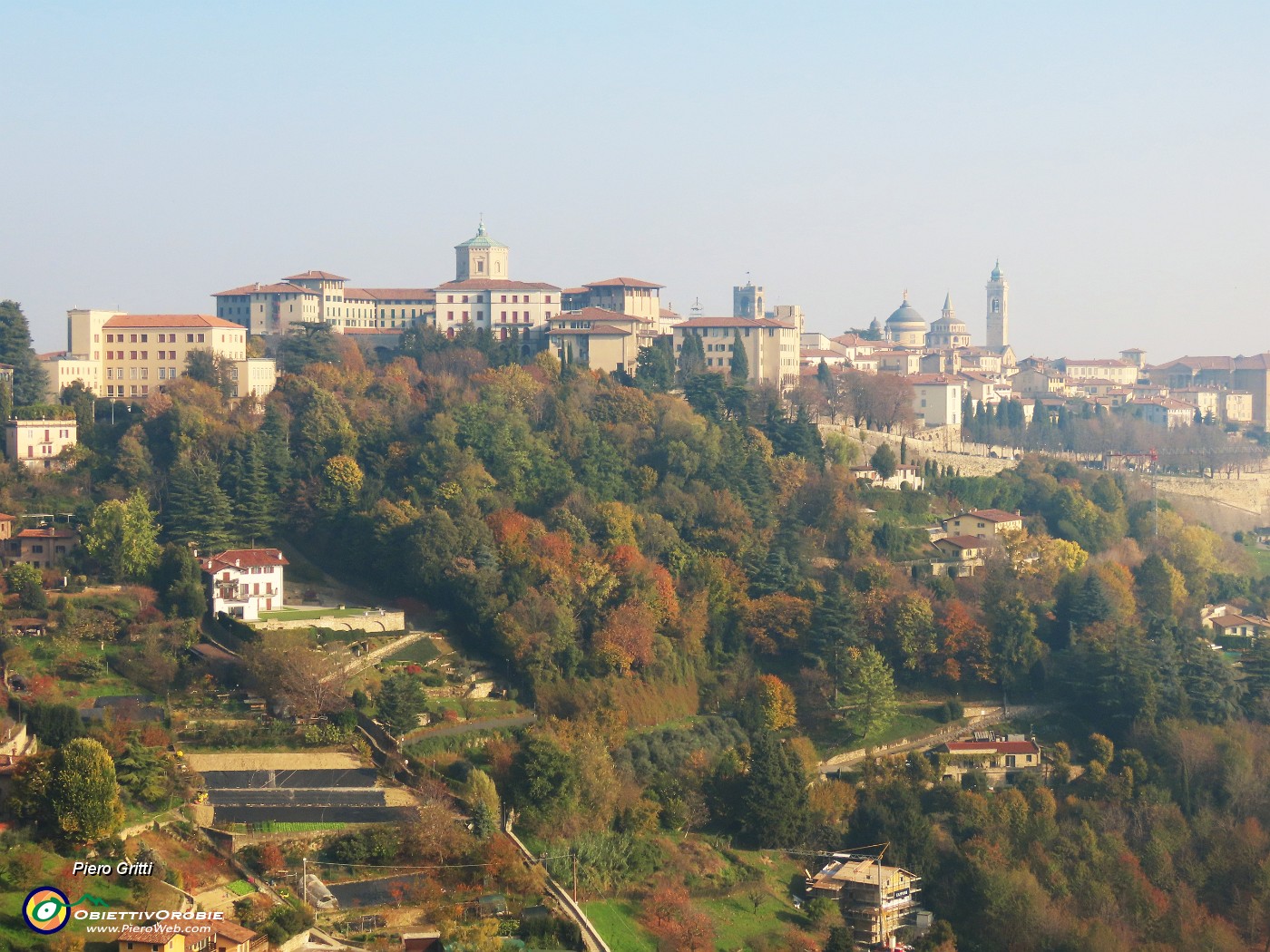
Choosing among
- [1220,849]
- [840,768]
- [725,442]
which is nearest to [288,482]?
[725,442]

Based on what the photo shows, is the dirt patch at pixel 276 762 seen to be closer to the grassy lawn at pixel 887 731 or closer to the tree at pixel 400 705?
the tree at pixel 400 705

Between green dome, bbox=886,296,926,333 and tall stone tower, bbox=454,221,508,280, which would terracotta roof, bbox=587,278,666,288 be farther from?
green dome, bbox=886,296,926,333

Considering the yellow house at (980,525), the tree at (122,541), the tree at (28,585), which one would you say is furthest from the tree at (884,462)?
the tree at (28,585)

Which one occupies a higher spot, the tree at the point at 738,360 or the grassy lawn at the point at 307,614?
the tree at the point at 738,360

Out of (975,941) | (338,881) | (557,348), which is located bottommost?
(975,941)

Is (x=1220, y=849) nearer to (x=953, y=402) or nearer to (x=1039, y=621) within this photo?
(x=1039, y=621)

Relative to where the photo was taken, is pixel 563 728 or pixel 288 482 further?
pixel 288 482
